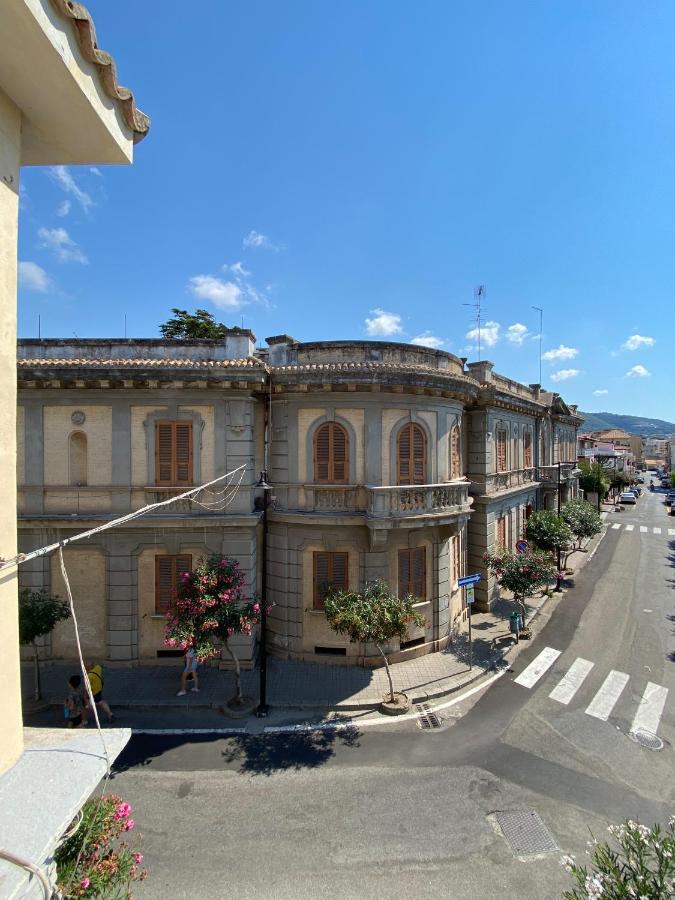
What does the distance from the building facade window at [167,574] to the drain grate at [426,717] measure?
330 inches

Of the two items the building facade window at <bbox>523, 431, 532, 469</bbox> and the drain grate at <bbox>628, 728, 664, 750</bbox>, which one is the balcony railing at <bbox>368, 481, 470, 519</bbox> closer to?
the drain grate at <bbox>628, 728, 664, 750</bbox>

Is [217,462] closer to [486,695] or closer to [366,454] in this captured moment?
[366,454]

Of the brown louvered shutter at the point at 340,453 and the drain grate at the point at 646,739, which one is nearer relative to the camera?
the drain grate at the point at 646,739

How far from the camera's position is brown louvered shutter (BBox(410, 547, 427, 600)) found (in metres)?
15.0

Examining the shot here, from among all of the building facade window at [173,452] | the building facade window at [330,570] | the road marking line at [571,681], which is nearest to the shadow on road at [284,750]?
the building facade window at [330,570]

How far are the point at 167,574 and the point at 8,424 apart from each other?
12.4 m

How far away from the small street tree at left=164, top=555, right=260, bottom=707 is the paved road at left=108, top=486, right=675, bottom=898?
101 inches

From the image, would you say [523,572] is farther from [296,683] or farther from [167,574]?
[167,574]

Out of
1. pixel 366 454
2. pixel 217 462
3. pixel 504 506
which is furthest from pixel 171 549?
pixel 504 506

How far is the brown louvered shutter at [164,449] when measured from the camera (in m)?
13.9

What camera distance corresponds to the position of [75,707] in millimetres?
11281

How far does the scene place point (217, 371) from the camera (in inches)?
528

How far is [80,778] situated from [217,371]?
11793 mm

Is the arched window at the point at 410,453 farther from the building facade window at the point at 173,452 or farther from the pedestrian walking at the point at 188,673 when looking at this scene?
the pedestrian walking at the point at 188,673
